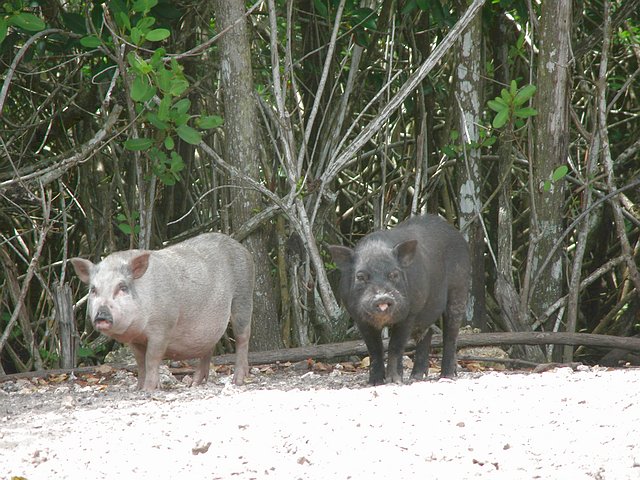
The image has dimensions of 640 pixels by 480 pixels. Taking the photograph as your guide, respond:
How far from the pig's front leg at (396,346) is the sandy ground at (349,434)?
0.56 meters

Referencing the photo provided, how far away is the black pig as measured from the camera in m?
6.22

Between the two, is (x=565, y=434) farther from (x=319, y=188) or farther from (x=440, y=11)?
(x=440, y=11)

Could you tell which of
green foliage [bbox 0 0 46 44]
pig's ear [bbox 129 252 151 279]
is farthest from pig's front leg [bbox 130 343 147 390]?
green foliage [bbox 0 0 46 44]

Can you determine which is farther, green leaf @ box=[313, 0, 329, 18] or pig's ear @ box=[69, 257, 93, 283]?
green leaf @ box=[313, 0, 329, 18]

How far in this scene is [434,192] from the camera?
9.70 m

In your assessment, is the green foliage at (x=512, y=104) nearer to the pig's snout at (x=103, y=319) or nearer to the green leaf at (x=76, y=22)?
the pig's snout at (x=103, y=319)

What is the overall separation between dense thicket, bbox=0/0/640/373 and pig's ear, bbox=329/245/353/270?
2.55ft

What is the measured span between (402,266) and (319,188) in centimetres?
146

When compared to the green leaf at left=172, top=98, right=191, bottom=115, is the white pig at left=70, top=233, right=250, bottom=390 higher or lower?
lower

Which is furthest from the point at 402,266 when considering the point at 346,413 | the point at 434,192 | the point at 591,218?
the point at 591,218

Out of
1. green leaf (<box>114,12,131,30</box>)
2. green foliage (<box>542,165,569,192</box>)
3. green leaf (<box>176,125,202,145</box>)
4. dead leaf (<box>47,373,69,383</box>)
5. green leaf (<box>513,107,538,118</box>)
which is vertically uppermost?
green leaf (<box>114,12,131,30</box>)

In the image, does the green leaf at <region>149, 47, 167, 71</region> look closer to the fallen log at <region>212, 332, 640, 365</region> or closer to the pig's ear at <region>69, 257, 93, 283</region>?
the pig's ear at <region>69, 257, 93, 283</region>

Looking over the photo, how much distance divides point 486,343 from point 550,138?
1630 millimetres

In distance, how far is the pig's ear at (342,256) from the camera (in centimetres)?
645
